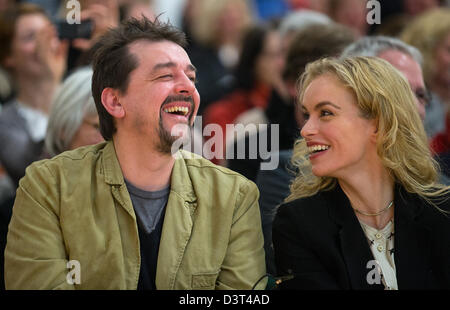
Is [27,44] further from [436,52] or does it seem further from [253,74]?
[436,52]

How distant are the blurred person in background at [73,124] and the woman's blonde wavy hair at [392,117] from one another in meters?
1.12

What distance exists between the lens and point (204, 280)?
2.56m

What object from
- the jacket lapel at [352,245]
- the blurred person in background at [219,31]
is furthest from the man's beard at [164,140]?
the blurred person in background at [219,31]

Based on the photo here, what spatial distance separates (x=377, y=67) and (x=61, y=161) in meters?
1.27

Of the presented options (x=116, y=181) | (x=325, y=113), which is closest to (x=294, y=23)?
(x=325, y=113)

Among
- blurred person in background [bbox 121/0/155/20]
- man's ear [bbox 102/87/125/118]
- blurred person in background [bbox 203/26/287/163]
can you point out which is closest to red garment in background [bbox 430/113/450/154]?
blurred person in background [bbox 203/26/287/163]

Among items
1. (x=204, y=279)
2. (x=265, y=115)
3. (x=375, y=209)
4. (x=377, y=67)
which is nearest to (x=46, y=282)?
(x=204, y=279)

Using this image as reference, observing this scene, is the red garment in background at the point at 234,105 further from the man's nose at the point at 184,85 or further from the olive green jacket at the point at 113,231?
the olive green jacket at the point at 113,231

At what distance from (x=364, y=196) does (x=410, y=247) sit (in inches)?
10.6

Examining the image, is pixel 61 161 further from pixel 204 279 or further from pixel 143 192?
pixel 204 279

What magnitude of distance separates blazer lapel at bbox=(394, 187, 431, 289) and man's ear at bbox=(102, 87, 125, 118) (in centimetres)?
113

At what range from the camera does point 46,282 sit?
2.41 m

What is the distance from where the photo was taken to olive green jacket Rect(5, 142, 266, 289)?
2.47 meters

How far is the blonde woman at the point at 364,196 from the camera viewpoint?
2.61m
